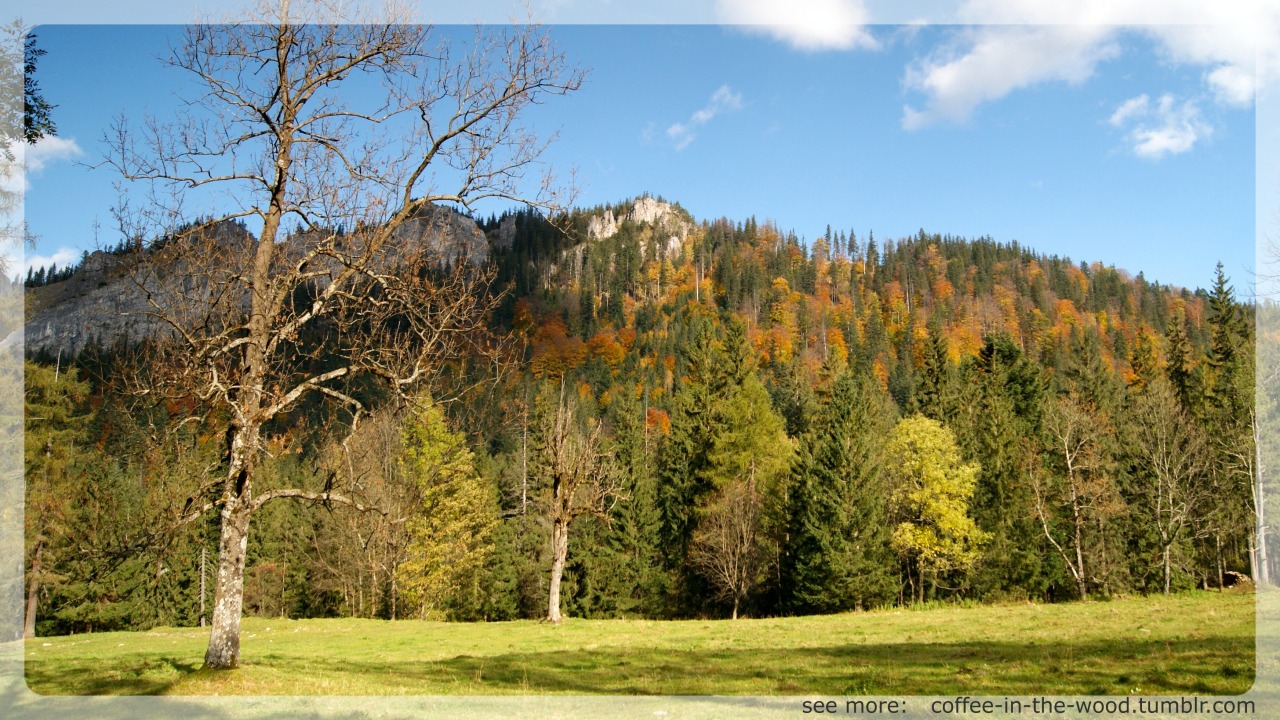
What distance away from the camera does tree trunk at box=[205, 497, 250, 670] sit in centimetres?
967

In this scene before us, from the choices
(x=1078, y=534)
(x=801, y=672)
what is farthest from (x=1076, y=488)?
(x=801, y=672)

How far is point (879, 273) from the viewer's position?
536 ft

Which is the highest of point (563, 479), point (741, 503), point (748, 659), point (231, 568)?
point (563, 479)

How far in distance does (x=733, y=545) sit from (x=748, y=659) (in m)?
25.3

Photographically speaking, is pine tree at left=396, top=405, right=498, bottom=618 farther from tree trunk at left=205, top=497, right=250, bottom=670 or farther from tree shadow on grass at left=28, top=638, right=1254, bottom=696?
tree trunk at left=205, top=497, right=250, bottom=670

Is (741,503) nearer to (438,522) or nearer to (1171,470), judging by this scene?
(438,522)

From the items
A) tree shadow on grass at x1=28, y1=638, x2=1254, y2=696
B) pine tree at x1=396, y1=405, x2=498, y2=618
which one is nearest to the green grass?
tree shadow on grass at x1=28, y1=638, x2=1254, y2=696

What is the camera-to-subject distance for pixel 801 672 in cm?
1176

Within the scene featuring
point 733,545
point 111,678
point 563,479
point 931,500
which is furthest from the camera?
point 733,545

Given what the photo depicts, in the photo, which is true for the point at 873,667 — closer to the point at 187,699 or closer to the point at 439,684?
the point at 439,684

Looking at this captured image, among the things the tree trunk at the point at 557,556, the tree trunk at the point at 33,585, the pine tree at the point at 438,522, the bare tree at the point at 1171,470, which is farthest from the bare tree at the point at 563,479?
the bare tree at the point at 1171,470

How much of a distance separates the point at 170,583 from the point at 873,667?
51.2 m

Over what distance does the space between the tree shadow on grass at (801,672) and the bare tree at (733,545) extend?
76.8ft

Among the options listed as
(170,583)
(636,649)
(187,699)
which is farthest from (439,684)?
(170,583)
